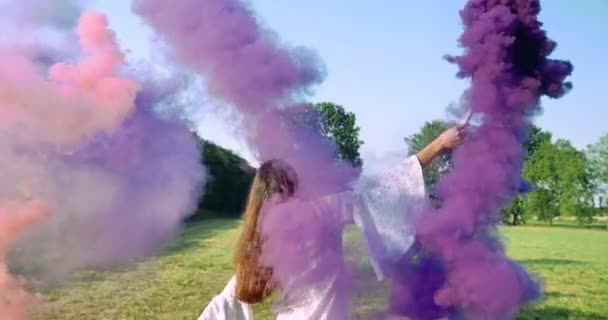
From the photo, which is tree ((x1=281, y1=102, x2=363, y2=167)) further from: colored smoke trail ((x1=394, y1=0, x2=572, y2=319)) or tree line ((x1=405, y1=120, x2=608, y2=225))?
tree line ((x1=405, y1=120, x2=608, y2=225))

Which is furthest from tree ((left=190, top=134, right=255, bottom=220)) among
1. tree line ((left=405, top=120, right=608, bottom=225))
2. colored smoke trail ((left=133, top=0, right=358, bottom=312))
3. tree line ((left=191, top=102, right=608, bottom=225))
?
tree line ((left=405, top=120, right=608, bottom=225))

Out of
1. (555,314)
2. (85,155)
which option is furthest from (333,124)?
(555,314)

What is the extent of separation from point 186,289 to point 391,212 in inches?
A: 261

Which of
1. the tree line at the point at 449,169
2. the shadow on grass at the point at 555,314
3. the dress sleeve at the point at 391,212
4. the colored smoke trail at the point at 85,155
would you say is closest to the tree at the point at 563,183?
the tree line at the point at 449,169

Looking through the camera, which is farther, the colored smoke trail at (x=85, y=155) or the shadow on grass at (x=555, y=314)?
the shadow on grass at (x=555, y=314)

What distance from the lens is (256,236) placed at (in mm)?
3820

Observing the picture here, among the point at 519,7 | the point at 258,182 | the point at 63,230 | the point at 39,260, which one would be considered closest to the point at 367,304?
the point at 258,182

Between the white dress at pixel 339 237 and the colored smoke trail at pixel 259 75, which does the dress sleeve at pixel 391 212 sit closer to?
the white dress at pixel 339 237

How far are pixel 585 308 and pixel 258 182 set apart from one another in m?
6.33

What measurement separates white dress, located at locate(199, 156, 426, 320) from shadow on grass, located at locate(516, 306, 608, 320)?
4.49 meters

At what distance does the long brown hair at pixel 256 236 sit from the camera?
12.5 ft

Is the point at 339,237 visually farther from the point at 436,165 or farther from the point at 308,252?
the point at 436,165

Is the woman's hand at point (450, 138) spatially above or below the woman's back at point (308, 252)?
above

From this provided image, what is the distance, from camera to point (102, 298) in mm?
8773
